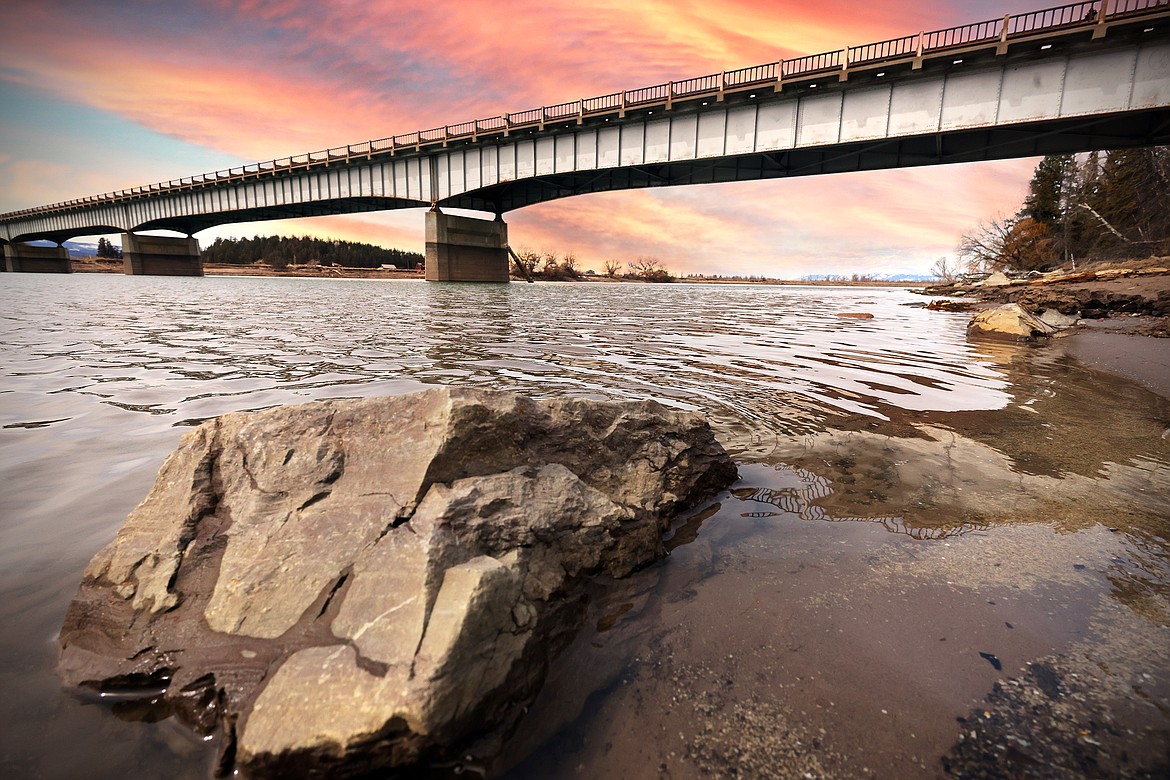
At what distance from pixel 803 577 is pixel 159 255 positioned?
94.1 meters

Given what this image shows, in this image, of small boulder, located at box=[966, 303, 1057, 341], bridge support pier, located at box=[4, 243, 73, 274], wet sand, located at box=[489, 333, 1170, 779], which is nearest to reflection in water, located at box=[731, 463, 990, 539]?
wet sand, located at box=[489, 333, 1170, 779]

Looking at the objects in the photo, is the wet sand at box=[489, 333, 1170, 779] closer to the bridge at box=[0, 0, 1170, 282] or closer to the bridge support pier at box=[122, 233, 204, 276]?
the bridge at box=[0, 0, 1170, 282]

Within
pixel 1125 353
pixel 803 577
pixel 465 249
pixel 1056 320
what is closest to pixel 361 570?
pixel 803 577

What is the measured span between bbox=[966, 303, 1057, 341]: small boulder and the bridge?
15.0 m

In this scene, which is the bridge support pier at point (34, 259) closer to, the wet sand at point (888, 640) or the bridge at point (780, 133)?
the bridge at point (780, 133)

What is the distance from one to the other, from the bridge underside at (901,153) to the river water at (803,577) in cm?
2522

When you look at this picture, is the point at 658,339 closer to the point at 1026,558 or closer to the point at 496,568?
the point at 1026,558

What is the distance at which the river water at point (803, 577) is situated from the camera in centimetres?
155

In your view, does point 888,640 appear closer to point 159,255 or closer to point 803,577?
point 803,577

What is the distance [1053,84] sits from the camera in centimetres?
2070

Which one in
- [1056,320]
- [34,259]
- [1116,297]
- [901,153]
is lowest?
[1056,320]

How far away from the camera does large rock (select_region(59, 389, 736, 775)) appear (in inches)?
60.1

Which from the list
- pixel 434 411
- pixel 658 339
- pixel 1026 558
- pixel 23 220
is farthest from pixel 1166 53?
pixel 23 220

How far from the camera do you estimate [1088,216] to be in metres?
41.2
